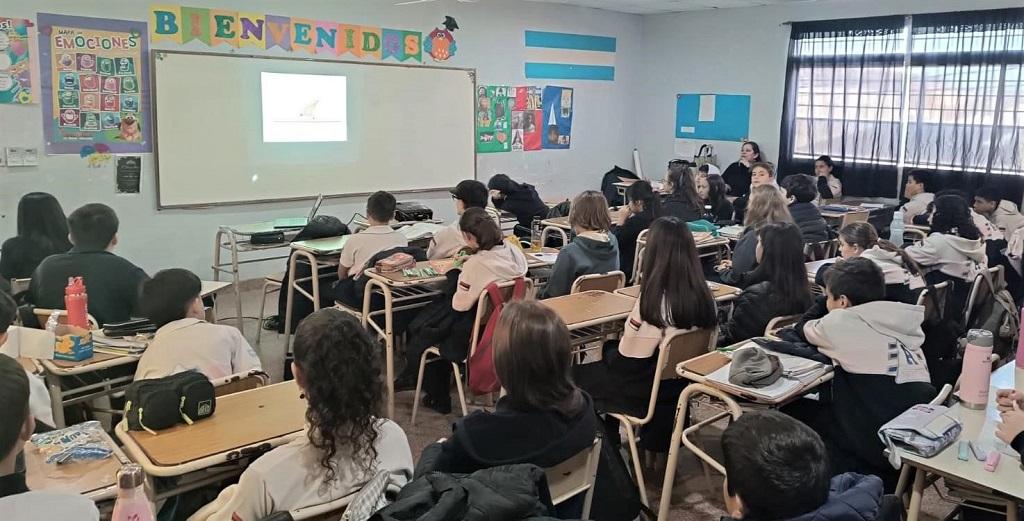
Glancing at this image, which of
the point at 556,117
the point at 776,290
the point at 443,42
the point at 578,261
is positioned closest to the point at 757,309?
the point at 776,290

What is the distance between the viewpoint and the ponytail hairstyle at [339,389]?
1.76 m

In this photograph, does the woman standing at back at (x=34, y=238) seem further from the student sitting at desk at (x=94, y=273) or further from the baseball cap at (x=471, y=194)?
the baseball cap at (x=471, y=194)

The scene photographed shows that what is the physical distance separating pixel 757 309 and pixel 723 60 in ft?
21.3

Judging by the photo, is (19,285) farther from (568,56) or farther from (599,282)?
(568,56)

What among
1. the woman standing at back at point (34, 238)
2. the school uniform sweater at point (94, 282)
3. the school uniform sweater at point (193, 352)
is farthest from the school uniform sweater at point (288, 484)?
the woman standing at back at point (34, 238)

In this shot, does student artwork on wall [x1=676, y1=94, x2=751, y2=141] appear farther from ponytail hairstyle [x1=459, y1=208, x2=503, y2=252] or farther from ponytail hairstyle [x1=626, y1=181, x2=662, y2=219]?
ponytail hairstyle [x1=459, y1=208, x2=503, y2=252]

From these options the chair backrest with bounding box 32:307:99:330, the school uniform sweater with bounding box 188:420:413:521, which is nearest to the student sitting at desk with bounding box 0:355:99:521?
the school uniform sweater with bounding box 188:420:413:521

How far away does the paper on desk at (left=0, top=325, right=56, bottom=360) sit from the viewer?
252 cm

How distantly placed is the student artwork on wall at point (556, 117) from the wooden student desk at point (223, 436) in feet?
23.2

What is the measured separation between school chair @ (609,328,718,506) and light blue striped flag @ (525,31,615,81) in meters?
6.11

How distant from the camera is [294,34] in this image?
6.67 meters

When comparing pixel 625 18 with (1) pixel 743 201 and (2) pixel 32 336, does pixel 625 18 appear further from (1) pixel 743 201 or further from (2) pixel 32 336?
(2) pixel 32 336

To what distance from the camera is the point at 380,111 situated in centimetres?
736

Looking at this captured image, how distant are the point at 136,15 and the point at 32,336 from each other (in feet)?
13.0
